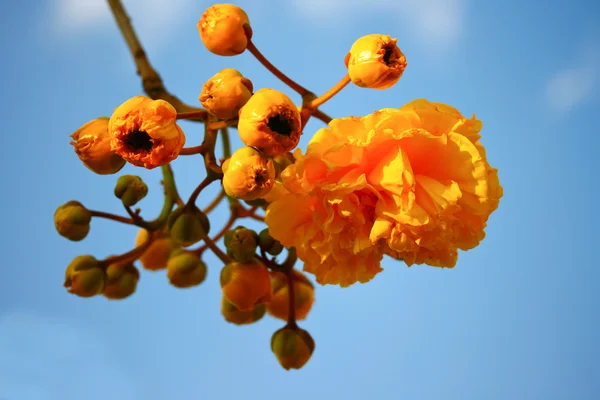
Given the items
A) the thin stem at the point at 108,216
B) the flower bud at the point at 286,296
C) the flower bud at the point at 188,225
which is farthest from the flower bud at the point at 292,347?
the thin stem at the point at 108,216

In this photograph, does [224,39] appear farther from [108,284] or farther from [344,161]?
[108,284]

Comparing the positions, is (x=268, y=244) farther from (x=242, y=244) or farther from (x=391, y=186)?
(x=391, y=186)

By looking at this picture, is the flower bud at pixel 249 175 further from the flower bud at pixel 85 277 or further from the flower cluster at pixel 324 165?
the flower bud at pixel 85 277

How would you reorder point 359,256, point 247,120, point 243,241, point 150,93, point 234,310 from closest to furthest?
point 247,120 → point 359,256 → point 243,241 → point 234,310 → point 150,93

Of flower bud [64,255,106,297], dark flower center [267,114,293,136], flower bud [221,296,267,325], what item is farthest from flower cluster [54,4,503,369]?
flower bud [64,255,106,297]

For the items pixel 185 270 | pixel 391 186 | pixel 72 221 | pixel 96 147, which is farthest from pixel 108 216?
pixel 391 186

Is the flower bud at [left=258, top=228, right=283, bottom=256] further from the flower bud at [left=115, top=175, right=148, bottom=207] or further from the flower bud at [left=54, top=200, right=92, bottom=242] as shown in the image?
the flower bud at [left=54, top=200, right=92, bottom=242]

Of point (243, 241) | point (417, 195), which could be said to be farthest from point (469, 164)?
point (243, 241)
